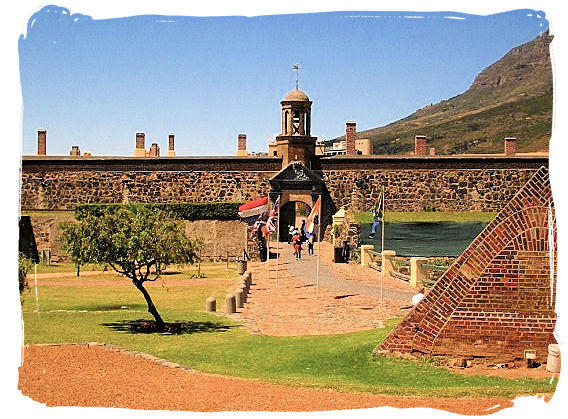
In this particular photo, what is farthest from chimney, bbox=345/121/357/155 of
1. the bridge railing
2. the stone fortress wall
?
the bridge railing

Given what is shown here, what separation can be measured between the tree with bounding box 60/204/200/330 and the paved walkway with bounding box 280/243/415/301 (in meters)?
6.35

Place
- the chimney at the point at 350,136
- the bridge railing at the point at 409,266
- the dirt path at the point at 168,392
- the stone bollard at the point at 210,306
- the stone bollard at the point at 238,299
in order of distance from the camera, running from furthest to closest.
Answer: the chimney at the point at 350,136 < the bridge railing at the point at 409,266 < the stone bollard at the point at 238,299 < the stone bollard at the point at 210,306 < the dirt path at the point at 168,392

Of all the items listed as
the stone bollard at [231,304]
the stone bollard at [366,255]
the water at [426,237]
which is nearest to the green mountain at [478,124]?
the water at [426,237]

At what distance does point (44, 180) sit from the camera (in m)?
36.9

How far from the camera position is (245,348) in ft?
43.4

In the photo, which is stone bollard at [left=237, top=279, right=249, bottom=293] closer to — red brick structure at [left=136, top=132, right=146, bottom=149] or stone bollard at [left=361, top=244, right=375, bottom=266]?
stone bollard at [left=361, top=244, right=375, bottom=266]

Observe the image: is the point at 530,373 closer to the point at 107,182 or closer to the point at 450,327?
the point at 450,327

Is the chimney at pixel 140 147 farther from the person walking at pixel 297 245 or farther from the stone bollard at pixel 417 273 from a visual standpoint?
the stone bollard at pixel 417 273

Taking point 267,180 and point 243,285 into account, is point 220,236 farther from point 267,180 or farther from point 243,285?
point 243,285

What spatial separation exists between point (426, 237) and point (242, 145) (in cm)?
1395

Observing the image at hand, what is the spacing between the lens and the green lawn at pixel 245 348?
383 inches

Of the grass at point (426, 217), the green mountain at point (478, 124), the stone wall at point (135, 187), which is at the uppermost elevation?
the green mountain at point (478, 124)

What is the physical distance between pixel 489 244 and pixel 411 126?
114979mm

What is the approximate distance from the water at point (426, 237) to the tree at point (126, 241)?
14.9m
